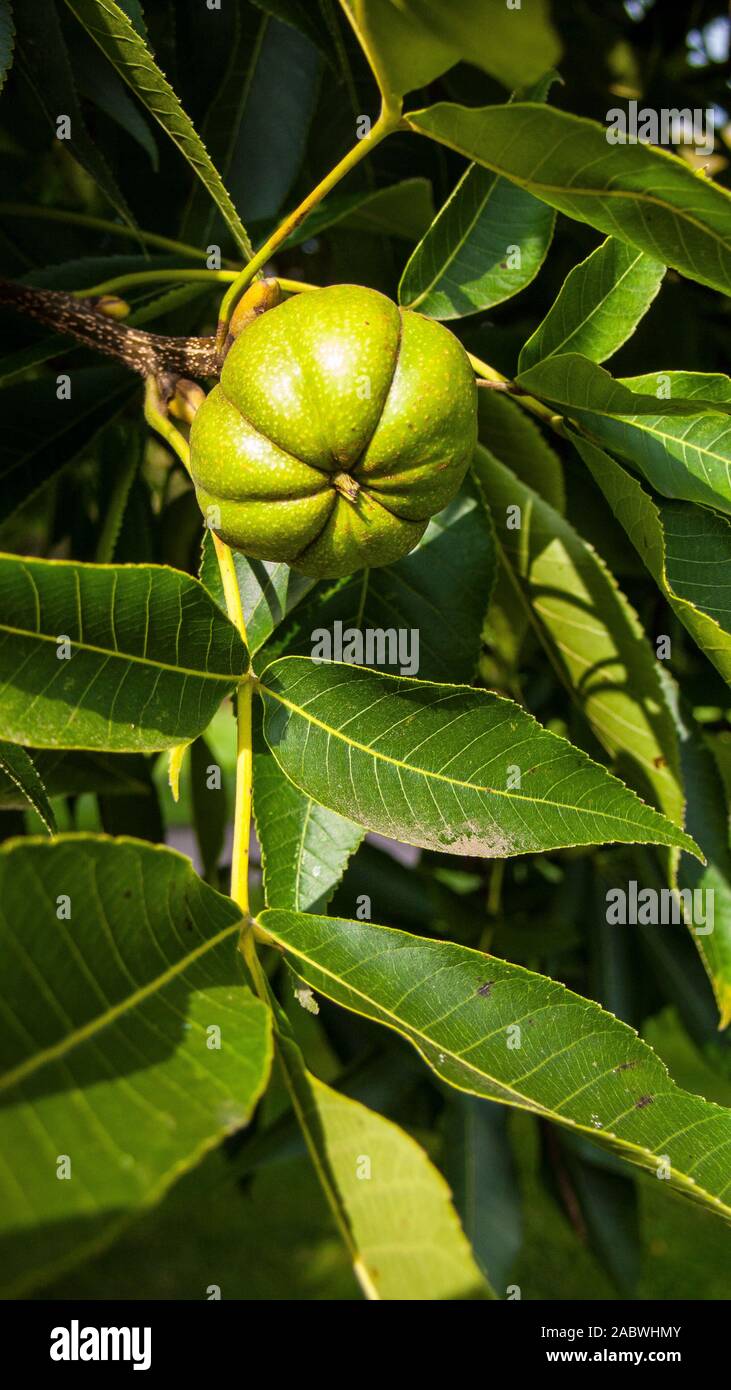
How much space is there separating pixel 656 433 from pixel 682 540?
122mm

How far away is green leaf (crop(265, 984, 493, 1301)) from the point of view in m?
0.74

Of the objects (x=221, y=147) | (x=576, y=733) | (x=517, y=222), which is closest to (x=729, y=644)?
(x=517, y=222)

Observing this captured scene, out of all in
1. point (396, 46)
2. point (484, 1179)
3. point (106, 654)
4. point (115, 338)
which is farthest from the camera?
point (484, 1179)

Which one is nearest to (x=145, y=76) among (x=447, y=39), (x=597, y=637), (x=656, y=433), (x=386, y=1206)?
(x=447, y=39)

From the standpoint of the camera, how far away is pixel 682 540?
1.16 m

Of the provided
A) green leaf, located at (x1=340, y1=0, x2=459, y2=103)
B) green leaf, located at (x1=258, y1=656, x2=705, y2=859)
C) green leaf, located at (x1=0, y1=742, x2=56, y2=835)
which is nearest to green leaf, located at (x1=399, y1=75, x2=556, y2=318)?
green leaf, located at (x1=340, y1=0, x2=459, y2=103)

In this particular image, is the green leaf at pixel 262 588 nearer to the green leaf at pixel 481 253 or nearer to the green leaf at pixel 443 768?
the green leaf at pixel 443 768

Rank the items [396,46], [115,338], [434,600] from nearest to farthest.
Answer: [396,46] < [115,338] < [434,600]

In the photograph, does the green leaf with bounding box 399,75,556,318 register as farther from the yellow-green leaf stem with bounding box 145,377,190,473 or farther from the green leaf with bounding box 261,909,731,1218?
the green leaf with bounding box 261,909,731,1218

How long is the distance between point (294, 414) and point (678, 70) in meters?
2.61

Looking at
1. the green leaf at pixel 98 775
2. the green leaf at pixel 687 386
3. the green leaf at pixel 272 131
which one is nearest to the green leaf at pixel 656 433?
the green leaf at pixel 687 386

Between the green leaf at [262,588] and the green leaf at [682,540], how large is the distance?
1.06ft

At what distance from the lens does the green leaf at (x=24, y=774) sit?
102 cm

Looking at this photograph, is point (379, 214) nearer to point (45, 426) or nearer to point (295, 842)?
point (45, 426)
